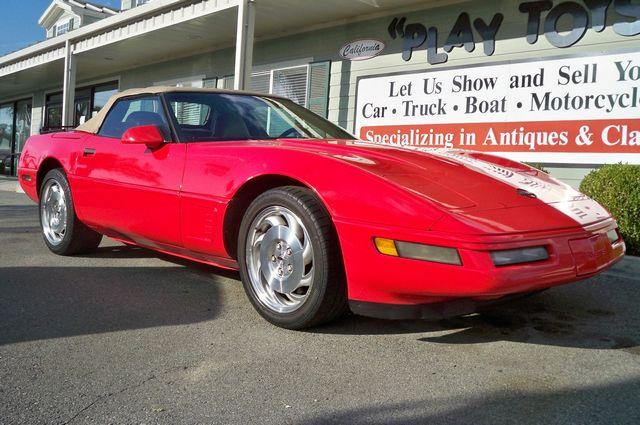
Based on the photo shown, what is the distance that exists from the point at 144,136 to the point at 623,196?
169 inches

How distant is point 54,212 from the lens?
15.7 feet

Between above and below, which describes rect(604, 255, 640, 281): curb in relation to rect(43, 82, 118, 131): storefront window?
below

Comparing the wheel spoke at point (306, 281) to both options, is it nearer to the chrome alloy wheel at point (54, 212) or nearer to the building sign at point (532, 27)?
the chrome alloy wheel at point (54, 212)

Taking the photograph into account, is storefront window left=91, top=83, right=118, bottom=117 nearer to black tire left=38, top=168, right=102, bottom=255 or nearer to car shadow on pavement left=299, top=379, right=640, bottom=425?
black tire left=38, top=168, right=102, bottom=255

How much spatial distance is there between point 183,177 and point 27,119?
63.8 ft

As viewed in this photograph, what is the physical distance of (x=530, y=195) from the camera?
2.79 meters

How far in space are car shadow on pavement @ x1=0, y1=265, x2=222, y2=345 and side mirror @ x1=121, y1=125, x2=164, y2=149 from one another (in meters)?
0.98

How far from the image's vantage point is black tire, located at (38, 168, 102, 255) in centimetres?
450

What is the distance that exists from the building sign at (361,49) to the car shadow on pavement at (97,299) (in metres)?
5.69

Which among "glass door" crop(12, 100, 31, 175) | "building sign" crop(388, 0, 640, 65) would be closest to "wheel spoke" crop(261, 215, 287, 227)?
"building sign" crop(388, 0, 640, 65)

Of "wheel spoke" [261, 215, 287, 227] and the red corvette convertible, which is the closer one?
the red corvette convertible

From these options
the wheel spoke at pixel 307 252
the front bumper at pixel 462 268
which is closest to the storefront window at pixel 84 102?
the wheel spoke at pixel 307 252

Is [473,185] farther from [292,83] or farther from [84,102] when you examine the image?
[84,102]

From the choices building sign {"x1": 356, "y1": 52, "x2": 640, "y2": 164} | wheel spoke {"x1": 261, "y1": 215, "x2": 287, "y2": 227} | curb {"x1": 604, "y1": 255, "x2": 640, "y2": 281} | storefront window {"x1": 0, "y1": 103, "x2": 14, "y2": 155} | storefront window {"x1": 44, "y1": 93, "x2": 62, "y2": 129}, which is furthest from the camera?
storefront window {"x1": 0, "y1": 103, "x2": 14, "y2": 155}
